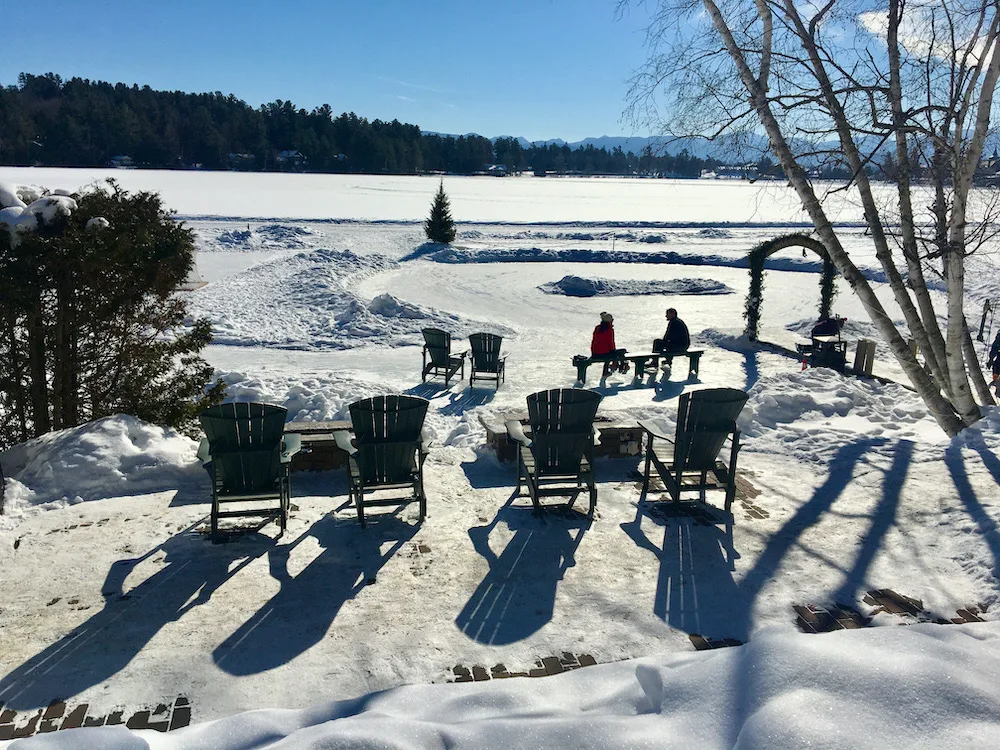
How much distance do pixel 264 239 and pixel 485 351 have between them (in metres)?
27.8

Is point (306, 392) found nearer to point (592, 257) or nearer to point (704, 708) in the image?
point (704, 708)

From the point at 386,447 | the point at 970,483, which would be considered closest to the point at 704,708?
the point at 386,447

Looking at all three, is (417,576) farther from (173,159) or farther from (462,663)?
(173,159)

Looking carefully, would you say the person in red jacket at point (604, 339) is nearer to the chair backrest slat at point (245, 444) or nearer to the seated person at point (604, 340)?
the seated person at point (604, 340)

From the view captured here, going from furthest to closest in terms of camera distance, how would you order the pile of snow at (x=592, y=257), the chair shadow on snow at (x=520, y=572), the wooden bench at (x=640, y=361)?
1. the pile of snow at (x=592, y=257)
2. the wooden bench at (x=640, y=361)
3. the chair shadow on snow at (x=520, y=572)

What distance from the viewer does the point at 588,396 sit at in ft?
17.8

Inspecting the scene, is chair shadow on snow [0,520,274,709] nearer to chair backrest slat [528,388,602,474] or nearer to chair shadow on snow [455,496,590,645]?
chair shadow on snow [455,496,590,645]

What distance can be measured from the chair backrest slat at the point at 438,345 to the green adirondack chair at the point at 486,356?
413 millimetres

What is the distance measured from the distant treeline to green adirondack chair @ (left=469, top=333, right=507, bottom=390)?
74.5 m

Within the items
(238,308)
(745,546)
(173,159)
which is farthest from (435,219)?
(173,159)

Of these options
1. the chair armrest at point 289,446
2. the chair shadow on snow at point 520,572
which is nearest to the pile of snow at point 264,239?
the chair armrest at point 289,446

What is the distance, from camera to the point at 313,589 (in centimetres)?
416

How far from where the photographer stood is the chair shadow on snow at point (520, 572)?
378 centimetres

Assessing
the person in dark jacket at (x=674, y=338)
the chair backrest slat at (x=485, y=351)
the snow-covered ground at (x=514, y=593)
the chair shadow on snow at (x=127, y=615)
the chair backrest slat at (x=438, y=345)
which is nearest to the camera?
the snow-covered ground at (x=514, y=593)
